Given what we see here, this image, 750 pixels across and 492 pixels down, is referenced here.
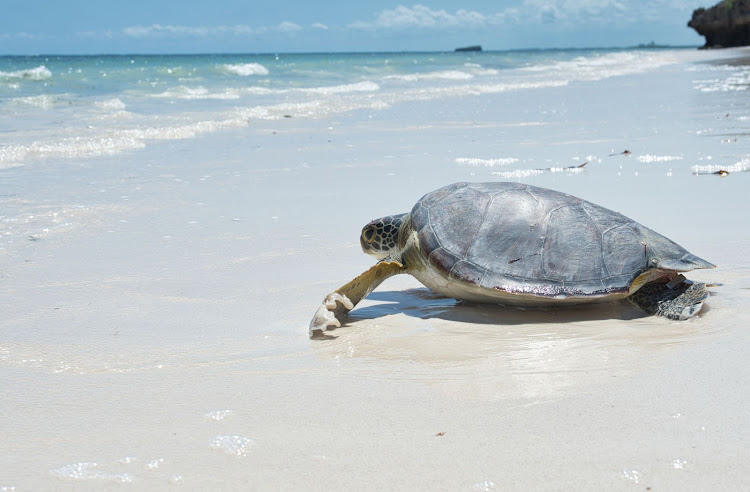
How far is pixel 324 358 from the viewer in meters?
2.98

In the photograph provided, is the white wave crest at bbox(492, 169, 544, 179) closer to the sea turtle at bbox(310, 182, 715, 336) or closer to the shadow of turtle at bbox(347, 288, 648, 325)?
the sea turtle at bbox(310, 182, 715, 336)

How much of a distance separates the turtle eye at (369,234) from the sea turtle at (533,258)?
0.30 meters

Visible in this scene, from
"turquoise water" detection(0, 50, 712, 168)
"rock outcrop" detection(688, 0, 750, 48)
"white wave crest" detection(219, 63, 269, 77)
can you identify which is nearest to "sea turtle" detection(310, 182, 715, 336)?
"turquoise water" detection(0, 50, 712, 168)

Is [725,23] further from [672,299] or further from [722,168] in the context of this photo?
[672,299]

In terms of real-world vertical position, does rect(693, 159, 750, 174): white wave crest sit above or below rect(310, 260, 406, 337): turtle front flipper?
above

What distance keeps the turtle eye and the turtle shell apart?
36 cm

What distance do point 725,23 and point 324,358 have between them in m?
66.2

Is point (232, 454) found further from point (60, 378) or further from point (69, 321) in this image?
point (69, 321)

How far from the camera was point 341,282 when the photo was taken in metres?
4.04

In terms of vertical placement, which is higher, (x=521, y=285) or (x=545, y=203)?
(x=545, y=203)

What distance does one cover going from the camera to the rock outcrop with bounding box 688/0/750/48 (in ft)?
186

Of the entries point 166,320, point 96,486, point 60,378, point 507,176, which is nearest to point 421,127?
point 507,176

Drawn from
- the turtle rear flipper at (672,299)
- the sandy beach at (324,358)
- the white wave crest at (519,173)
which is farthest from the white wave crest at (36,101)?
the turtle rear flipper at (672,299)

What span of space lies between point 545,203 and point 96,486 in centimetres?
243
